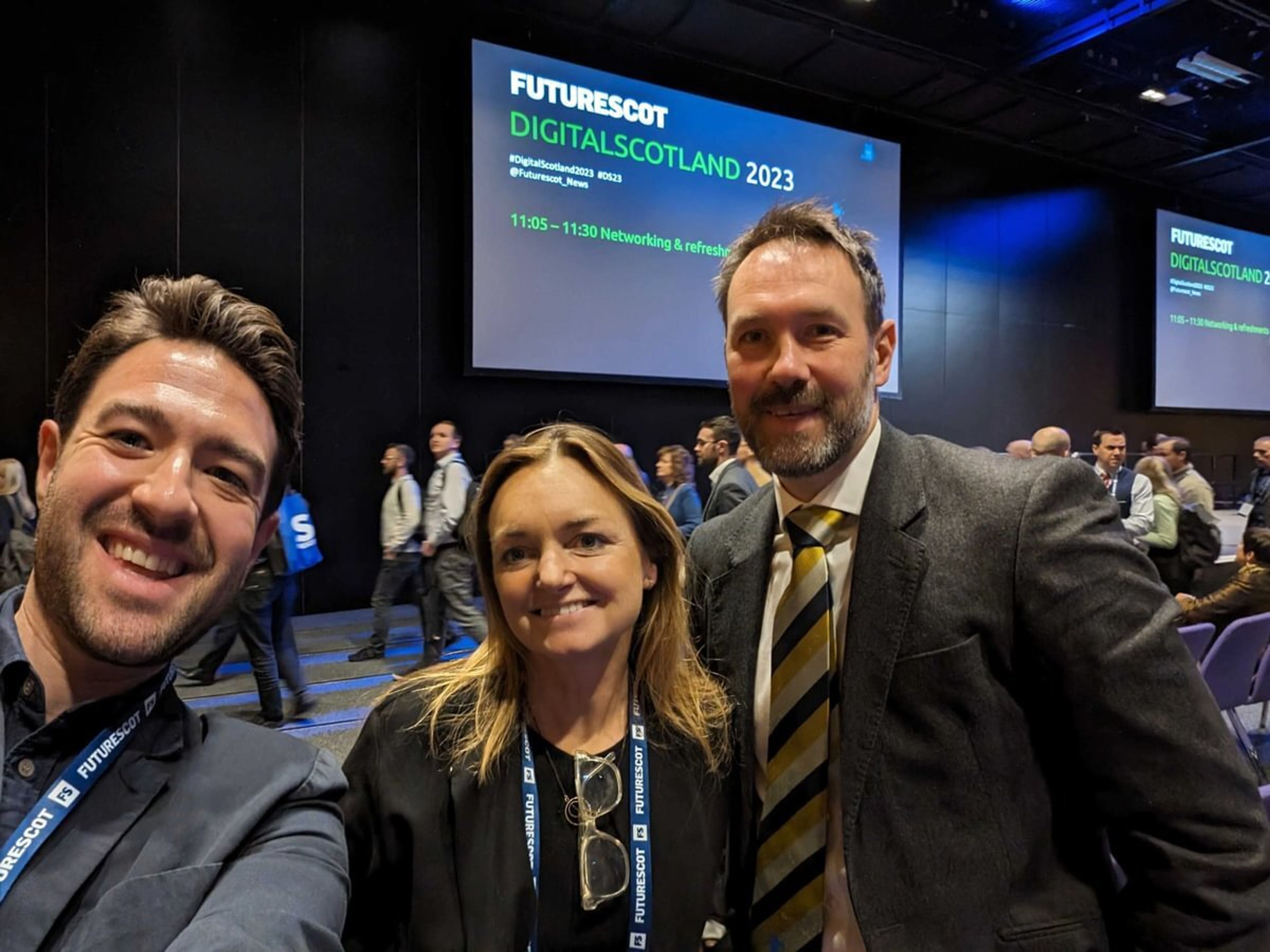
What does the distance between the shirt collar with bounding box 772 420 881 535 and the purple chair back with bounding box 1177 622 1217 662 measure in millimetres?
2806

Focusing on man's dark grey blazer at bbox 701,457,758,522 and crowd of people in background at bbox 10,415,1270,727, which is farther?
crowd of people in background at bbox 10,415,1270,727

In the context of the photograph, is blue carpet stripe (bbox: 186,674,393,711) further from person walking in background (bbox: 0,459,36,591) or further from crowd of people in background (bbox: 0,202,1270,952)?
crowd of people in background (bbox: 0,202,1270,952)

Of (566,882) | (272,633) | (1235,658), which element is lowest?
(272,633)

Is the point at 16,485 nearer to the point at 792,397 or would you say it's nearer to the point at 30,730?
the point at 30,730

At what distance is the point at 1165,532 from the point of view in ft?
17.3

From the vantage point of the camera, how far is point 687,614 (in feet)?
4.92

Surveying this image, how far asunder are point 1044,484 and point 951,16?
7780 mm

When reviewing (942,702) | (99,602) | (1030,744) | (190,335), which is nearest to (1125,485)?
(1030,744)

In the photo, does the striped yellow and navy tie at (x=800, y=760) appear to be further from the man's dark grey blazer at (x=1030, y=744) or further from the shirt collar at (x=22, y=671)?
the shirt collar at (x=22, y=671)

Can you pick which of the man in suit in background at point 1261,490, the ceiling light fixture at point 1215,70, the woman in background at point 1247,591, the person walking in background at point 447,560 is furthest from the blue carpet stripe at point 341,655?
the ceiling light fixture at point 1215,70

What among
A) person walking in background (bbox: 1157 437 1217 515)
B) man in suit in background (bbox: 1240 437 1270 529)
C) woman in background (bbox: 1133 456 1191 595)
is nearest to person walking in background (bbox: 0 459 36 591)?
woman in background (bbox: 1133 456 1191 595)

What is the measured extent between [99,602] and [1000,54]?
30.5 feet

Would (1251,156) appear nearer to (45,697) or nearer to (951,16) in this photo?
(951,16)

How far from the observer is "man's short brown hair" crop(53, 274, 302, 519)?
1086 mm
